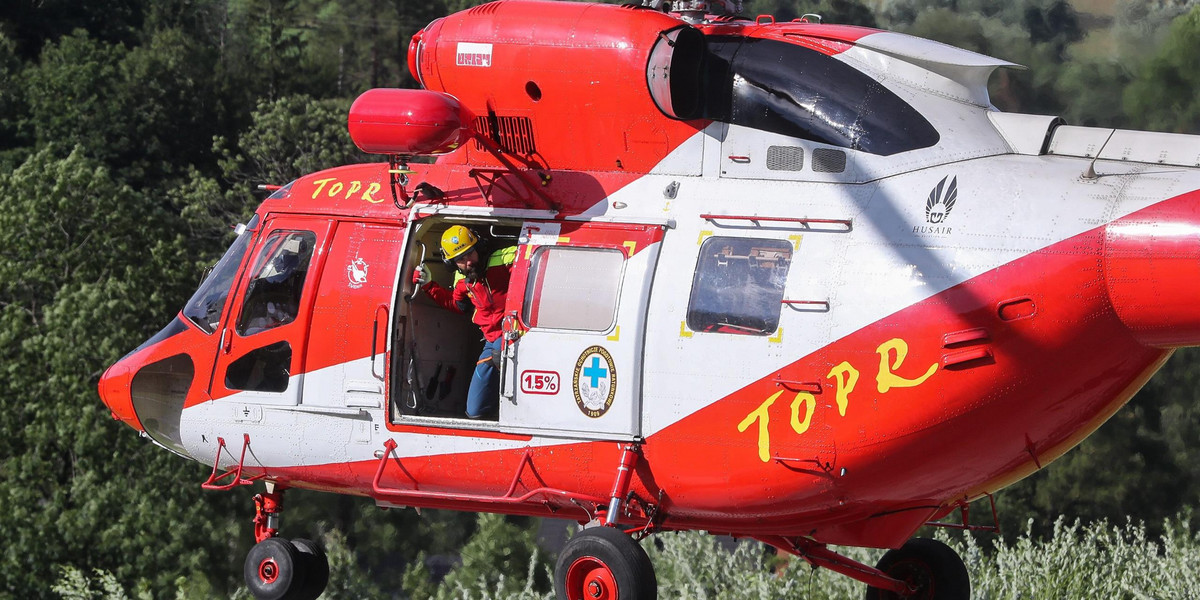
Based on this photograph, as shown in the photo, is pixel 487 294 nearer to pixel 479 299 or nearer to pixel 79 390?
pixel 479 299

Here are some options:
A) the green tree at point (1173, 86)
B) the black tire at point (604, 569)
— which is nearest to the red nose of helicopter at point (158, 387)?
the black tire at point (604, 569)

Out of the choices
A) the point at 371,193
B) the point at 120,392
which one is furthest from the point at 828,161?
the point at 120,392

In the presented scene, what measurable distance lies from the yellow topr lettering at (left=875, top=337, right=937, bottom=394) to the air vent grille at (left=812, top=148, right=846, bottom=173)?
46.0 inches

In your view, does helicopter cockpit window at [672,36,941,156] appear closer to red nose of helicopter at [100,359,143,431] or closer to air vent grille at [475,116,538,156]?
air vent grille at [475,116,538,156]

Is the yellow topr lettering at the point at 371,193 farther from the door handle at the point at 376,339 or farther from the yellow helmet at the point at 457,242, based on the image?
the door handle at the point at 376,339

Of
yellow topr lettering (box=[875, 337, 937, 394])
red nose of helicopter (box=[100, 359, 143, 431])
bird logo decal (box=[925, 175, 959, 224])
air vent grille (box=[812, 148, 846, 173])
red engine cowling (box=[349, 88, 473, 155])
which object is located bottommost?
red nose of helicopter (box=[100, 359, 143, 431])

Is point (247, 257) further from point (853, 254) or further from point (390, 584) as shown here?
point (390, 584)

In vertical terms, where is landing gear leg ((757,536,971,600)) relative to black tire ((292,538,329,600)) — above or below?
above

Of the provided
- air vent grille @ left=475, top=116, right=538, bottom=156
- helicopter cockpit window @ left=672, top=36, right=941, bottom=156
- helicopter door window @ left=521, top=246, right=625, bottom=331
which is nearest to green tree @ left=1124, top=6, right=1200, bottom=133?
helicopter cockpit window @ left=672, top=36, right=941, bottom=156

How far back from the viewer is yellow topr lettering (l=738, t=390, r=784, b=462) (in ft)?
26.5

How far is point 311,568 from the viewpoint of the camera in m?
10.1

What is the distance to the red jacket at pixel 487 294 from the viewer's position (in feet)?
30.1

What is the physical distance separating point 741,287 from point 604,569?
1.78 metres

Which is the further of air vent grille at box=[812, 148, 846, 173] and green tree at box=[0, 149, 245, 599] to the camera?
green tree at box=[0, 149, 245, 599]
